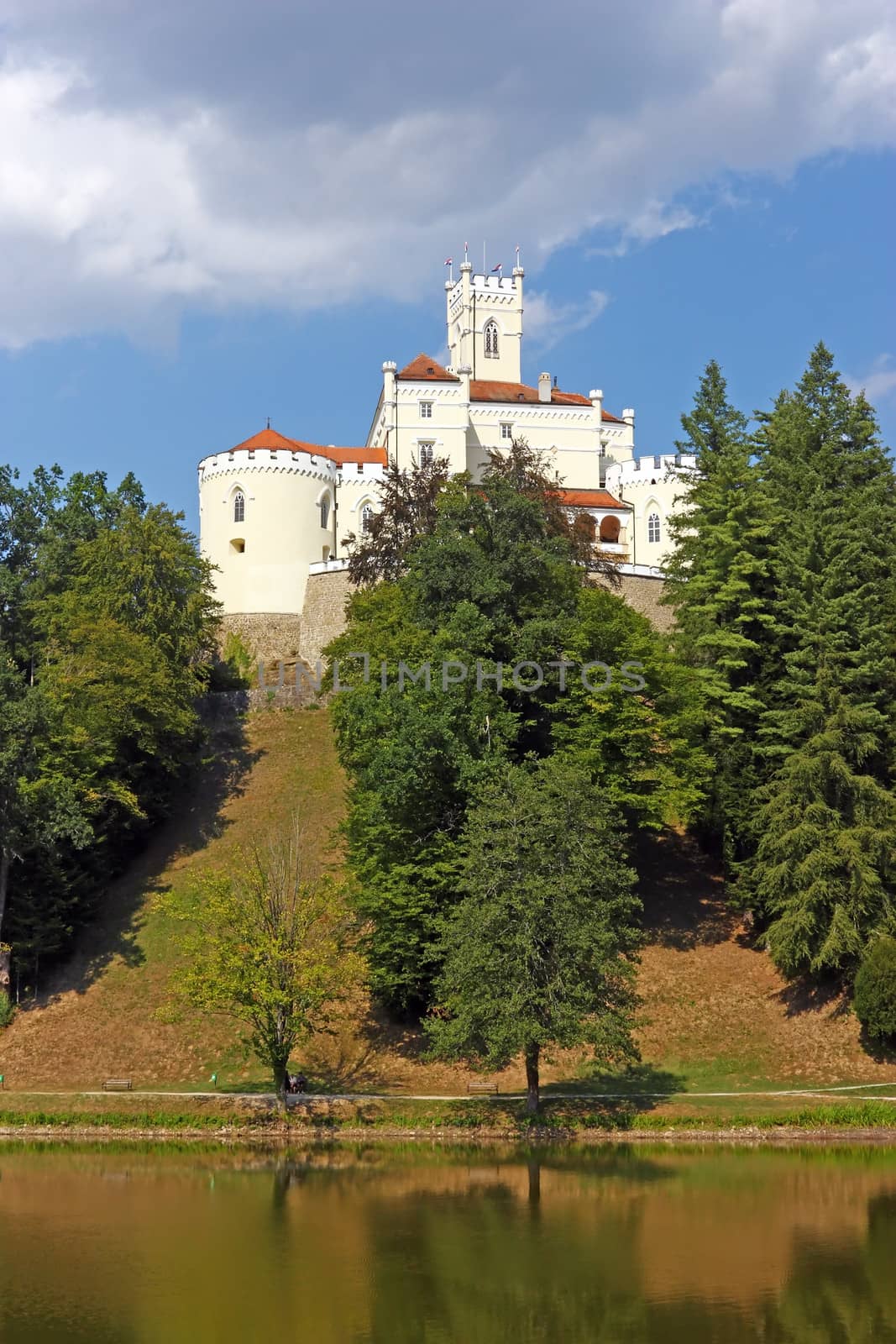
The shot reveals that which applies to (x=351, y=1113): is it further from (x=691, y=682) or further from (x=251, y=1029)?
(x=691, y=682)

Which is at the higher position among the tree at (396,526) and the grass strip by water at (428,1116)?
the tree at (396,526)

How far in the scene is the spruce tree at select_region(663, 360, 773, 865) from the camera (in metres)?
40.6

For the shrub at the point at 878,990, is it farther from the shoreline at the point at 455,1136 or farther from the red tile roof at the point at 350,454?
the red tile roof at the point at 350,454

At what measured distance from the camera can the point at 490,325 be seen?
239ft

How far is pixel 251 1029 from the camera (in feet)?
117

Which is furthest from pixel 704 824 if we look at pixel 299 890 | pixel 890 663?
pixel 299 890

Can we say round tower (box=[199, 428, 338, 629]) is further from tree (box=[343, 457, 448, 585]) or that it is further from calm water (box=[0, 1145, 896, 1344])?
calm water (box=[0, 1145, 896, 1344])

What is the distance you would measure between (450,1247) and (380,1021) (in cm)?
1555

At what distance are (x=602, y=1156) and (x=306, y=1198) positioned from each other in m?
6.23

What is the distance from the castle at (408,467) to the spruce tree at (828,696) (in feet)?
37.1

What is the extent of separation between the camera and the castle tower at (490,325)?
72.2 m

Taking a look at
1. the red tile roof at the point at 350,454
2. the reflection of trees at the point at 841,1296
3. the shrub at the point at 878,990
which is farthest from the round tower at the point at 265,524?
the reflection of trees at the point at 841,1296

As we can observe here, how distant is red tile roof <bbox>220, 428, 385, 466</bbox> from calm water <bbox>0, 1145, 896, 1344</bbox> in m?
36.0

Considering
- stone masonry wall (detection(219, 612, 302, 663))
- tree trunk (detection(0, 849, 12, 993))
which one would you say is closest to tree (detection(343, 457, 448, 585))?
stone masonry wall (detection(219, 612, 302, 663))
